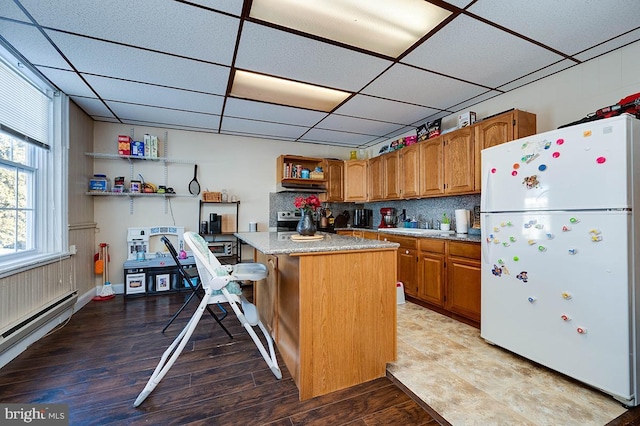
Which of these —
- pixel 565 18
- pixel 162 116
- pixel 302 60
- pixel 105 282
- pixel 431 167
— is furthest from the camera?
pixel 105 282

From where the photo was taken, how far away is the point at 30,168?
2.63 m

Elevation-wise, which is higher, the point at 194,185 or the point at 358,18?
the point at 358,18

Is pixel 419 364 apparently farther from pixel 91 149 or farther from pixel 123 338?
pixel 91 149

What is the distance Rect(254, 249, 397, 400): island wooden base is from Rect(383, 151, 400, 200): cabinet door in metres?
2.32

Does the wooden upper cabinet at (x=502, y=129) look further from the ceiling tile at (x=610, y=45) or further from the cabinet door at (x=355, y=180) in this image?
the cabinet door at (x=355, y=180)

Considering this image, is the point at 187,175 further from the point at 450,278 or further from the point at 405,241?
the point at 450,278

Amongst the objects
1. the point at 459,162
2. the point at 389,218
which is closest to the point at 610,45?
the point at 459,162

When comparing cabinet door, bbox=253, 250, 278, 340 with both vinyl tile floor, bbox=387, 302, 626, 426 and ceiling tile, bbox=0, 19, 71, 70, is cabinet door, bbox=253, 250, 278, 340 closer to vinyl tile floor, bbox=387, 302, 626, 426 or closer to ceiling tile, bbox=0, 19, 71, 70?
vinyl tile floor, bbox=387, 302, 626, 426

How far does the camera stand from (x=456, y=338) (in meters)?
2.45

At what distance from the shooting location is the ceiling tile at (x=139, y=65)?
6.88ft

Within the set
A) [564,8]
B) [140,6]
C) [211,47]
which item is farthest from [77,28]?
[564,8]

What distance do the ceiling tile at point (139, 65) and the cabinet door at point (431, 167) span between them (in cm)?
251

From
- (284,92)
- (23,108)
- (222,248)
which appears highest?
(284,92)

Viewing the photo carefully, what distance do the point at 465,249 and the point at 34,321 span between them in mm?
3996
